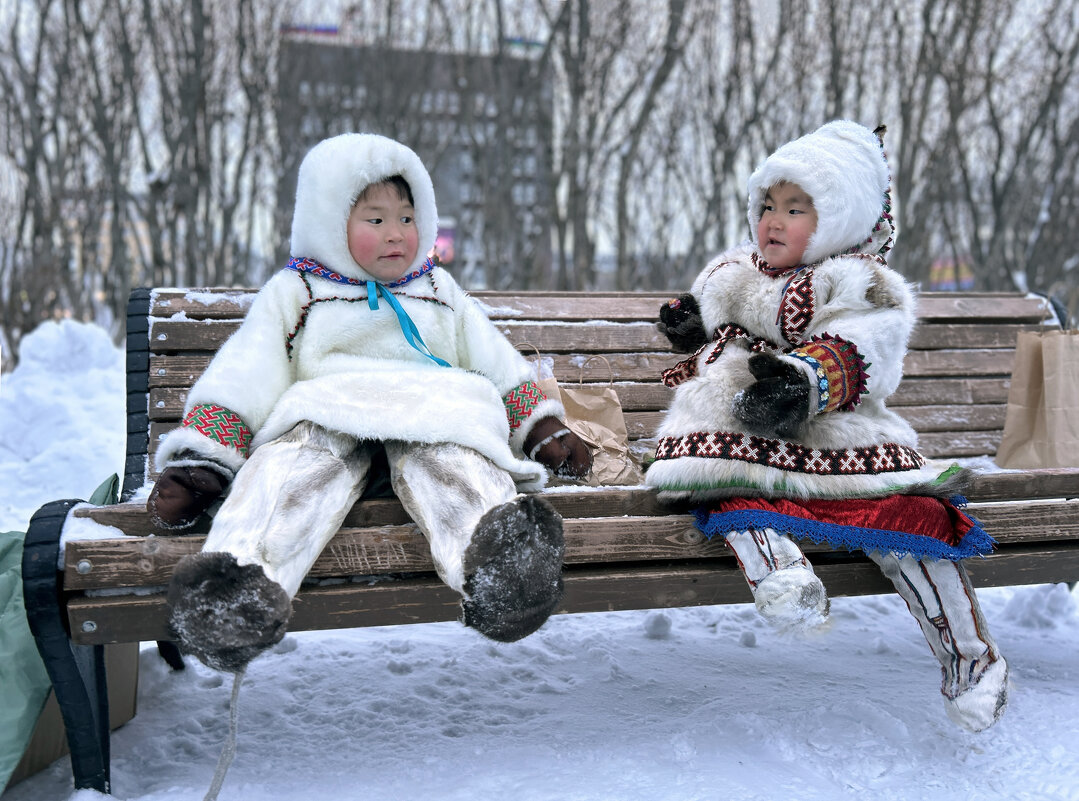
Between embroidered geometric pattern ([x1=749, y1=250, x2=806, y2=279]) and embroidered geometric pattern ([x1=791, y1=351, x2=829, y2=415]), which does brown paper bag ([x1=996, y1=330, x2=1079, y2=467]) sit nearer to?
embroidered geometric pattern ([x1=749, y1=250, x2=806, y2=279])

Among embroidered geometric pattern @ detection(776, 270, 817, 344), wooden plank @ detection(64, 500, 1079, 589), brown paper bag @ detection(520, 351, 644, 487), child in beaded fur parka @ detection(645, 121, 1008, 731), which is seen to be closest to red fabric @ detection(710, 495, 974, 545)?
child in beaded fur parka @ detection(645, 121, 1008, 731)

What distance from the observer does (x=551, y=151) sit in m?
10.8

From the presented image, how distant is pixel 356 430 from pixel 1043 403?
8.97 feet

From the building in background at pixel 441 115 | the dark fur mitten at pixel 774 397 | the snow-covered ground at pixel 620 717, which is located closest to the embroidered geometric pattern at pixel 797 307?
the dark fur mitten at pixel 774 397

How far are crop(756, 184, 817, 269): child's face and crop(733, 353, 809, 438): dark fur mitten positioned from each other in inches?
18.0

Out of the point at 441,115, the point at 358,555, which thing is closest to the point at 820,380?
the point at 358,555

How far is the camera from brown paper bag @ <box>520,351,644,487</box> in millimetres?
2871

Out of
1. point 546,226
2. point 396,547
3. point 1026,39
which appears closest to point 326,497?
point 396,547

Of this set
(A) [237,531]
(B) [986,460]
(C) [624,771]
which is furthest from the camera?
(B) [986,460]

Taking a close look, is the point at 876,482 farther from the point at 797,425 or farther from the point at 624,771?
the point at 624,771

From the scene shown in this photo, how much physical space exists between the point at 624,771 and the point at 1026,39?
11.9 m

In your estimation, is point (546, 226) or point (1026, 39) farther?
point (546, 226)

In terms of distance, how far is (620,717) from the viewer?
2.48 metres

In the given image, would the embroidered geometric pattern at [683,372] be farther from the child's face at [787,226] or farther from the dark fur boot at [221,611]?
the dark fur boot at [221,611]
